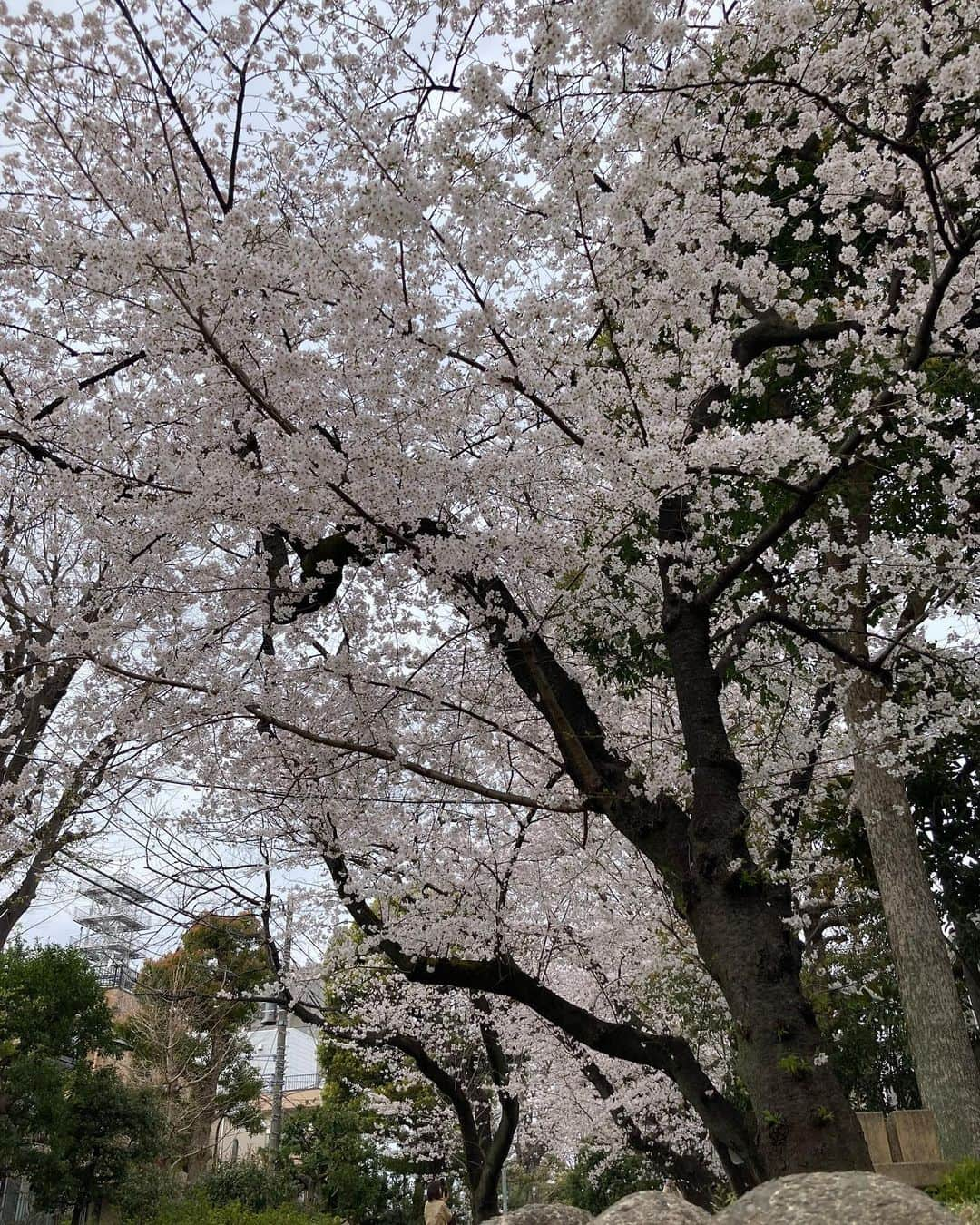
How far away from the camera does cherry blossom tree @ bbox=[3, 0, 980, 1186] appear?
147 inches

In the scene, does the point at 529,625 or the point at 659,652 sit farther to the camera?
the point at 659,652

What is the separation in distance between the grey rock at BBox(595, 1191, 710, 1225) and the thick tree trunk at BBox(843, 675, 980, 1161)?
338 cm

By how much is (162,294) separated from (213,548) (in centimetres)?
213

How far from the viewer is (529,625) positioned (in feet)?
17.2

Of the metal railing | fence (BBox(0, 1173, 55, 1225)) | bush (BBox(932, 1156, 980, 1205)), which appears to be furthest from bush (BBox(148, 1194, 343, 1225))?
the metal railing

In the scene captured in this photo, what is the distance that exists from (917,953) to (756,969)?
3.54 metres

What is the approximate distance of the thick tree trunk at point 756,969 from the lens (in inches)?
140

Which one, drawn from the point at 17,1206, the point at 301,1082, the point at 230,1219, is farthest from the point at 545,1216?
the point at 301,1082

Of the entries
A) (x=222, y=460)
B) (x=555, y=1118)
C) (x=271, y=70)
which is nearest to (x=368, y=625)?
(x=222, y=460)

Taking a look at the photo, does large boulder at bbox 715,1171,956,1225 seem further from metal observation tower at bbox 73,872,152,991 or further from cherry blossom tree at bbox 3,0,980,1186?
metal observation tower at bbox 73,872,152,991

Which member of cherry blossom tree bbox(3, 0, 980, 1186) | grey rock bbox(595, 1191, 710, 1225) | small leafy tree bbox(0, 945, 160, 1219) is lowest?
grey rock bbox(595, 1191, 710, 1225)

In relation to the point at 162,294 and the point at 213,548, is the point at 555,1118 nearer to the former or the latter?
the point at 213,548

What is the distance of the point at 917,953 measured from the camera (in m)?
6.57

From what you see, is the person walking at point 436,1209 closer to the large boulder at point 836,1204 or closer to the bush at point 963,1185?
the bush at point 963,1185
